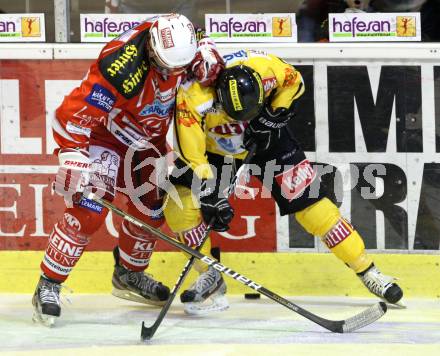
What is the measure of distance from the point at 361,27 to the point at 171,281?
1.68 metres

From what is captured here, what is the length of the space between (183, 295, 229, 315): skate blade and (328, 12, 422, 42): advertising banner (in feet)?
4.91

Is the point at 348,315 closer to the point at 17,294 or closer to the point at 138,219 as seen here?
the point at 138,219

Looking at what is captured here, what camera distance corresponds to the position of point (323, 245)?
5332 mm

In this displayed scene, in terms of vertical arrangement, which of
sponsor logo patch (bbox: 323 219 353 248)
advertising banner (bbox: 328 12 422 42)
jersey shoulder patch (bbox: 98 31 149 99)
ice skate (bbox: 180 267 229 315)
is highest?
advertising banner (bbox: 328 12 422 42)

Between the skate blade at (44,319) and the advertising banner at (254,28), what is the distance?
1.73m

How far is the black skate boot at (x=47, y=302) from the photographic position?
4547 mm

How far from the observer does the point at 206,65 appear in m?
4.59

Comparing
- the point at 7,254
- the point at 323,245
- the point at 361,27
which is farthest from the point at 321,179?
the point at 7,254

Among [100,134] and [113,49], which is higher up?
[113,49]

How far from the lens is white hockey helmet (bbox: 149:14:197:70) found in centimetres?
438

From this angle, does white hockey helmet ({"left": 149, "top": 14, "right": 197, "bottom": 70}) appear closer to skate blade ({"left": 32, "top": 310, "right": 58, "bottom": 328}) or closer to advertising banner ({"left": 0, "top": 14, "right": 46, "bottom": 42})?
advertising banner ({"left": 0, "top": 14, "right": 46, "bottom": 42})

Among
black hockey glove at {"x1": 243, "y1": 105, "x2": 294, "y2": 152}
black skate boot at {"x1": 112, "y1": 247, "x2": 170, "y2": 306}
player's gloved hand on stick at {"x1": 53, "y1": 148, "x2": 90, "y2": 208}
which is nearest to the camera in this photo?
player's gloved hand on stick at {"x1": 53, "y1": 148, "x2": 90, "y2": 208}

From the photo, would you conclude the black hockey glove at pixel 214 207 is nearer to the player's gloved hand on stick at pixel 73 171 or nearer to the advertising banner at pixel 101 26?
the player's gloved hand on stick at pixel 73 171

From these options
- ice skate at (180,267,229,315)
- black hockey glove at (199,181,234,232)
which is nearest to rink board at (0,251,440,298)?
ice skate at (180,267,229,315)
